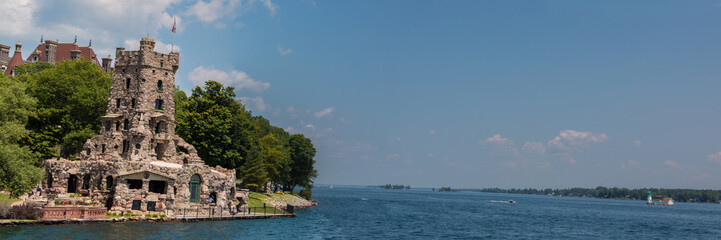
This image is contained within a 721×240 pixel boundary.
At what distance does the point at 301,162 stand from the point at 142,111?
54.6 metres

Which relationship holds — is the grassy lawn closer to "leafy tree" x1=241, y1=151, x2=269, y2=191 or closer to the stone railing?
the stone railing

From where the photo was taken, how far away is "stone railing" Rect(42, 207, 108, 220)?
4431 centimetres

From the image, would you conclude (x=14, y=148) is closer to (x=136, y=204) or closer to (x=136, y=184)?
(x=136, y=184)

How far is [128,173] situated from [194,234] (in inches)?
520

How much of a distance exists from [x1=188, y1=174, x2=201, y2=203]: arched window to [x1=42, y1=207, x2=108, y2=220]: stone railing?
928 centimetres

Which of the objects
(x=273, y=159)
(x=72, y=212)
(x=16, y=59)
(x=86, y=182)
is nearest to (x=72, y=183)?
(x=86, y=182)

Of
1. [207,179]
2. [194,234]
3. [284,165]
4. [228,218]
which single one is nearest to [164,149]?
[207,179]

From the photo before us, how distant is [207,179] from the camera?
192ft

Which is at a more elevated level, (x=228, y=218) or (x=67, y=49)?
(x=67, y=49)

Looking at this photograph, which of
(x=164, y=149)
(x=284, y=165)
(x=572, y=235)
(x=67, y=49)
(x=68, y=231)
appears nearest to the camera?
(x=68, y=231)

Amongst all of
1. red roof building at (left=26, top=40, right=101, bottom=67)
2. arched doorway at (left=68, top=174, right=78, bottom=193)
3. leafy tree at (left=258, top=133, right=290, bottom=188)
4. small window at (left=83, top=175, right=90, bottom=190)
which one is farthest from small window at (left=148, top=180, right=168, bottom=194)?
red roof building at (left=26, top=40, right=101, bottom=67)

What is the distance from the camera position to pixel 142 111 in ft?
200

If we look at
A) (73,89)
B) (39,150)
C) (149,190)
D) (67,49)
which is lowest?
(149,190)

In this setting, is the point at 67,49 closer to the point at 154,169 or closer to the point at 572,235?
the point at 154,169
